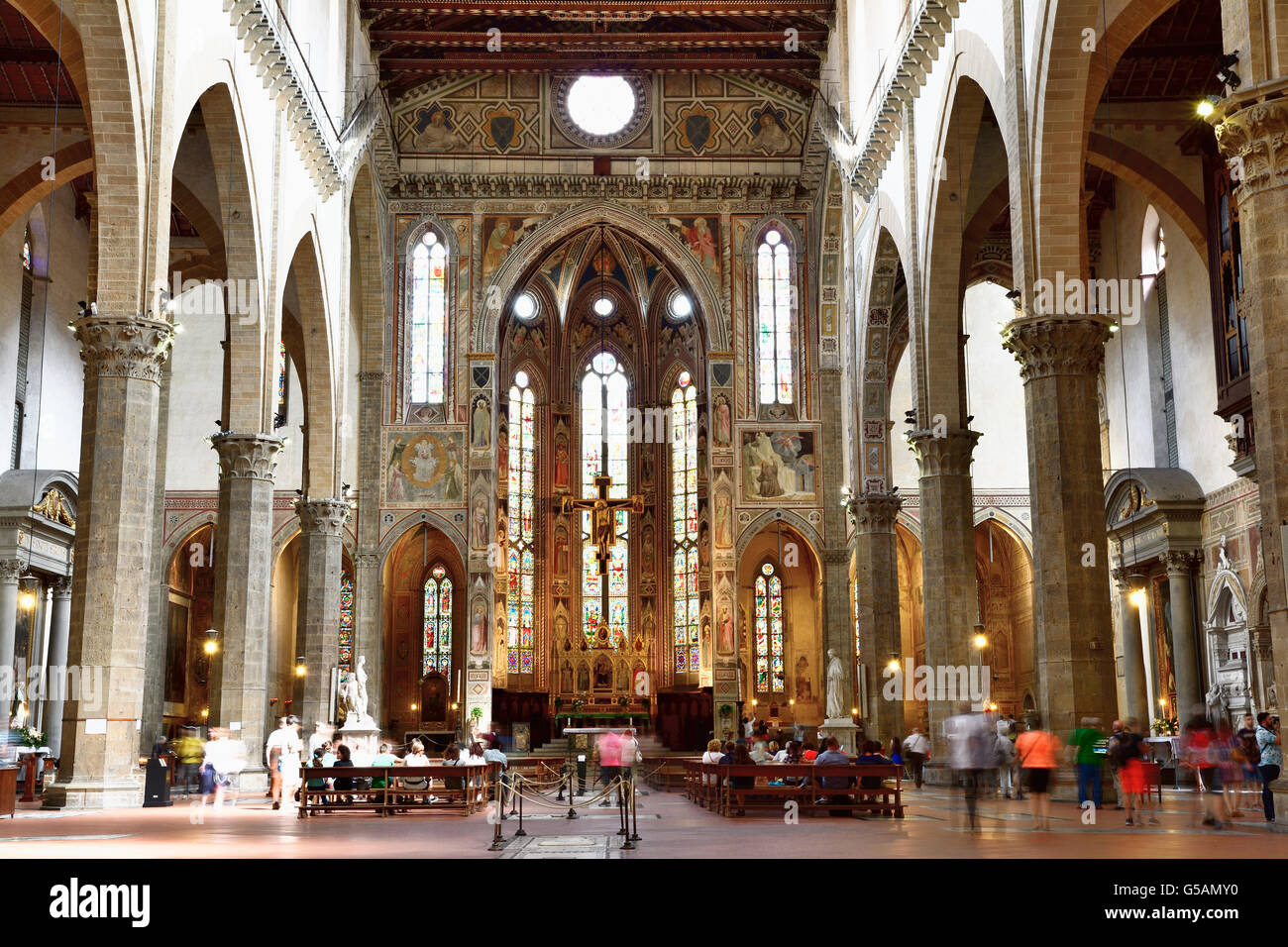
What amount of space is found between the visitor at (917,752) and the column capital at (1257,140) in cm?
1480

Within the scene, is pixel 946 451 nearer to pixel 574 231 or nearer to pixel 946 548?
pixel 946 548

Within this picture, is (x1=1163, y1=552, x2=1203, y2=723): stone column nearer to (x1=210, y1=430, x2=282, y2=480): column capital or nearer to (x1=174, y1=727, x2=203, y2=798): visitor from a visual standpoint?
(x1=210, y1=430, x2=282, y2=480): column capital

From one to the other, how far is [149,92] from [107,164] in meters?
1.17

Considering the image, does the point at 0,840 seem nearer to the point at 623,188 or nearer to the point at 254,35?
the point at 254,35

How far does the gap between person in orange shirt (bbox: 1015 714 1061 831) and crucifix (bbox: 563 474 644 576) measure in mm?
23003

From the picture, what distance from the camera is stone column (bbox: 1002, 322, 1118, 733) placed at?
1712 centimetres

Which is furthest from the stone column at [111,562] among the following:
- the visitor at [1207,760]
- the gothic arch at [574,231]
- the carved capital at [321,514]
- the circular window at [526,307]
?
the circular window at [526,307]

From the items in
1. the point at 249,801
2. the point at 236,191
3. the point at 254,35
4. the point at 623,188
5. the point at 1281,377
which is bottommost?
the point at 249,801

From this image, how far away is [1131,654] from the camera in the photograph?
30.6 metres

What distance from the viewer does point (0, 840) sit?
1262 cm

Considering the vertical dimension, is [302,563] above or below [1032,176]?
below
